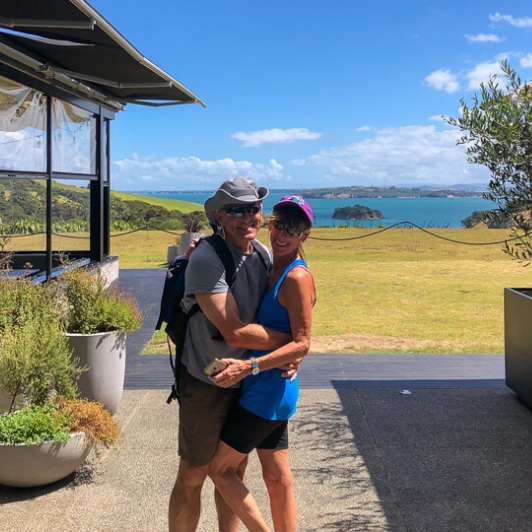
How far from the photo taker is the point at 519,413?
4648mm

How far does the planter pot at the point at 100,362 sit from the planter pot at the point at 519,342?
3.12m

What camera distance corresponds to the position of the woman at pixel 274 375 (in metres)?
2.28

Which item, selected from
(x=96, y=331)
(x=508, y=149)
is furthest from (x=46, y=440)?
(x=508, y=149)

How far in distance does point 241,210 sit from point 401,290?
9.82 meters

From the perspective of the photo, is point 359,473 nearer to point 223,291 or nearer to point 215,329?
point 215,329

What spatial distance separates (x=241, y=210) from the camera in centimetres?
233

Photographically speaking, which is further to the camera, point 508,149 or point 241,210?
point 508,149

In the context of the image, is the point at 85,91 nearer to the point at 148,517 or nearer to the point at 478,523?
the point at 148,517

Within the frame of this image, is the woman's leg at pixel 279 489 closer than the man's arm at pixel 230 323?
No

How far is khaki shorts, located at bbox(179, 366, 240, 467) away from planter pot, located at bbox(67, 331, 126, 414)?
6.19 feet

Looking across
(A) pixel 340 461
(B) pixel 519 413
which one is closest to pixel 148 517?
(A) pixel 340 461

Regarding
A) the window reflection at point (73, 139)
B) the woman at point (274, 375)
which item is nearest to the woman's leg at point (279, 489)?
the woman at point (274, 375)

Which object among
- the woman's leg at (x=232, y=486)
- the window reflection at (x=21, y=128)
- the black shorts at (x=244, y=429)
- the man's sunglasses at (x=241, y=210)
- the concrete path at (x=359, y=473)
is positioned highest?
the window reflection at (x=21, y=128)

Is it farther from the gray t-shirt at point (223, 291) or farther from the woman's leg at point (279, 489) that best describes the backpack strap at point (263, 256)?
the woman's leg at point (279, 489)
